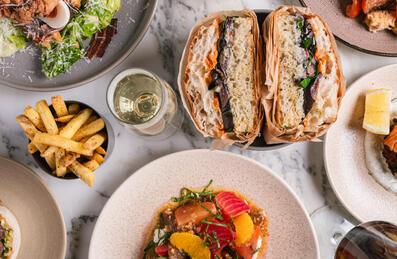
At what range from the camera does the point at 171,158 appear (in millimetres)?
2180

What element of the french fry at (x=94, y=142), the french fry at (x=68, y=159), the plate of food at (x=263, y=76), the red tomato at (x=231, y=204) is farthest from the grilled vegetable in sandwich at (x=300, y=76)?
the french fry at (x=68, y=159)

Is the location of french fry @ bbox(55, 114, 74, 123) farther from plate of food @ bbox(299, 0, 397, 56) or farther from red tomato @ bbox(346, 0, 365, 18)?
red tomato @ bbox(346, 0, 365, 18)

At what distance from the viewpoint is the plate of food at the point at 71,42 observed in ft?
6.87

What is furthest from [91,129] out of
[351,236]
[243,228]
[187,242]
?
[351,236]

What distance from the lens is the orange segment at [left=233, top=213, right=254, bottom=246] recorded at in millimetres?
2158

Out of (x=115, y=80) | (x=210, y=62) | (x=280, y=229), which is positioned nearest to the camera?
(x=210, y=62)

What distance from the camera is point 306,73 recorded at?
1940 millimetres

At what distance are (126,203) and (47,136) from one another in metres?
0.41

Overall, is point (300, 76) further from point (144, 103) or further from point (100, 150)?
point (100, 150)

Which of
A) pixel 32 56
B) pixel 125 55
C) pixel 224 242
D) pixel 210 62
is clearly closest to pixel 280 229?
pixel 224 242

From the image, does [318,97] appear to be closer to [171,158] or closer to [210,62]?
[210,62]

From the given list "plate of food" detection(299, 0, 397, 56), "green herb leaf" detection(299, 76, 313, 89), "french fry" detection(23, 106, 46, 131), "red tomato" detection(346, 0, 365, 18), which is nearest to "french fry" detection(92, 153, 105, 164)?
"french fry" detection(23, 106, 46, 131)

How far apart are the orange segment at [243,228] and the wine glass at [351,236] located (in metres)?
0.29

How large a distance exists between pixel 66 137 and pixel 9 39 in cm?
44
